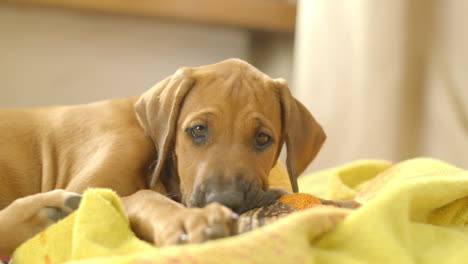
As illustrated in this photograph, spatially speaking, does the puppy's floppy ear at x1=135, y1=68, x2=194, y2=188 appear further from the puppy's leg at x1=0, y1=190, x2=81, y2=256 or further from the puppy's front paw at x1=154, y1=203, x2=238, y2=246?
the puppy's front paw at x1=154, y1=203, x2=238, y2=246

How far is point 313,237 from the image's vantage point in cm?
160

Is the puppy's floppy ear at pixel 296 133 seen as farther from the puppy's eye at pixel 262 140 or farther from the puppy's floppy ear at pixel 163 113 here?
the puppy's floppy ear at pixel 163 113

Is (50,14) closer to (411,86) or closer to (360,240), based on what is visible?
(411,86)

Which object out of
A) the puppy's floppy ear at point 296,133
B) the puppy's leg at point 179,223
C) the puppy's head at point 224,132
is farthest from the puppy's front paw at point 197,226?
the puppy's floppy ear at point 296,133

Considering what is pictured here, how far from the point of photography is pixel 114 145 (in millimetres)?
2607

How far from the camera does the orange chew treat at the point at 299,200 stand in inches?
87.0

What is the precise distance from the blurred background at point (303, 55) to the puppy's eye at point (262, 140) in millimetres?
1764

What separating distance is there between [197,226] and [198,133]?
0.92 m

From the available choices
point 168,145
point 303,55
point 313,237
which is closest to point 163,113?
point 168,145

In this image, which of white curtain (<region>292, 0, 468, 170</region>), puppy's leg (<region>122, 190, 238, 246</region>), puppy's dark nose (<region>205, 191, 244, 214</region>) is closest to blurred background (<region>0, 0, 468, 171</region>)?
white curtain (<region>292, 0, 468, 170</region>)

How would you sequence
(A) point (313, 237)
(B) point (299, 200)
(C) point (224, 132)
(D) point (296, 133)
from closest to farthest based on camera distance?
(A) point (313, 237) → (B) point (299, 200) → (C) point (224, 132) → (D) point (296, 133)

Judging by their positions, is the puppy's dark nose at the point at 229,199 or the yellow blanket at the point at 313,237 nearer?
the yellow blanket at the point at 313,237

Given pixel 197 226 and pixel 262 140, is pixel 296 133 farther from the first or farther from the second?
pixel 197 226

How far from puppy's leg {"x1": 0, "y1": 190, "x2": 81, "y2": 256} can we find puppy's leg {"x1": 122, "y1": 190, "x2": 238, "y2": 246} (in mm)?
237
